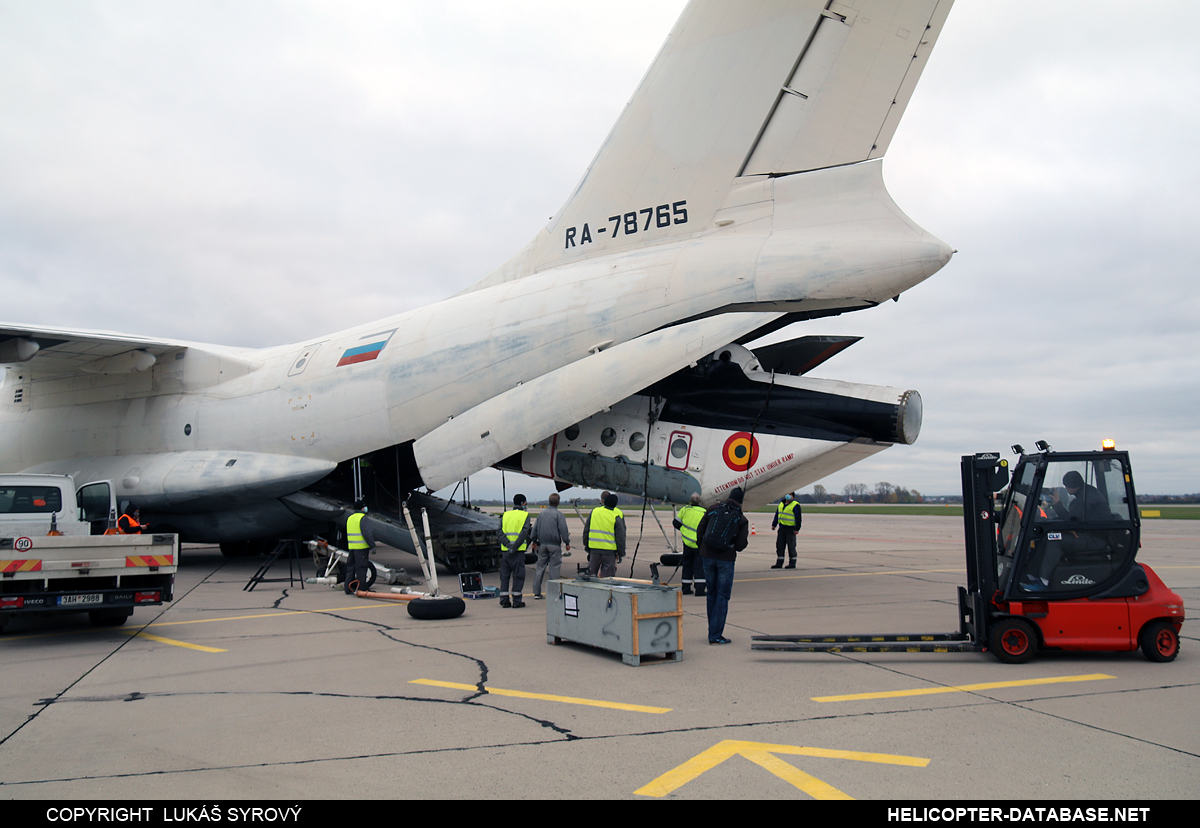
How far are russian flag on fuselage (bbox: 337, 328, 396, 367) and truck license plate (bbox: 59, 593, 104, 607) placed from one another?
6.67 meters

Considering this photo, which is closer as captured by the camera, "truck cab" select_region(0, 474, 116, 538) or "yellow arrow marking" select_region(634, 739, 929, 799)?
"yellow arrow marking" select_region(634, 739, 929, 799)

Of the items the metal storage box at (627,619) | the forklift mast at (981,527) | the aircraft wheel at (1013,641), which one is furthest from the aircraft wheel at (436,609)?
the aircraft wheel at (1013,641)

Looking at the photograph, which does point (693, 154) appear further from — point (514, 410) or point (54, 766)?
point (54, 766)

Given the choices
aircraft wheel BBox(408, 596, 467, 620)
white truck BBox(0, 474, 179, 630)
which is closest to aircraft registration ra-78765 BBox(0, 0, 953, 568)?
aircraft wheel BBox(408, 596, 467, 620)

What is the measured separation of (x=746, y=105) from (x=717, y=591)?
719 cm

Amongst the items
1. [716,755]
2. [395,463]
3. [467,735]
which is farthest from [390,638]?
[395,463]

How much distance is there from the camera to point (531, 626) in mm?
9398

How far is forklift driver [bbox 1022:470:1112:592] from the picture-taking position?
720 cm

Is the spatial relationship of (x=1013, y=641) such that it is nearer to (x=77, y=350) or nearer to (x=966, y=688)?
(x=966, y=688)

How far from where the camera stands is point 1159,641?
277 inches

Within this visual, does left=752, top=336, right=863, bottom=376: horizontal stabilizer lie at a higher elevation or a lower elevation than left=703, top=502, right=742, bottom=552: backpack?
higher

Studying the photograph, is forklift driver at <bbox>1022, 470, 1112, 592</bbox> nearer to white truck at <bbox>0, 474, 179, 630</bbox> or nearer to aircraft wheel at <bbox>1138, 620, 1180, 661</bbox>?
aircraft wheel at <bbox>1138, 620, 1180, 661</bbox>

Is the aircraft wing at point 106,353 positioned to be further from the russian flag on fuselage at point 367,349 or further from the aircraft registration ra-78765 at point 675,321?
the russian flag on fuselage at point 367,349

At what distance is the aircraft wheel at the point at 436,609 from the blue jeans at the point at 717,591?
3.39 meters
